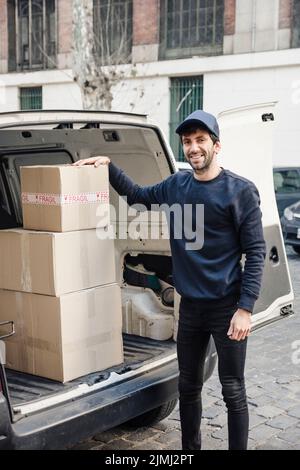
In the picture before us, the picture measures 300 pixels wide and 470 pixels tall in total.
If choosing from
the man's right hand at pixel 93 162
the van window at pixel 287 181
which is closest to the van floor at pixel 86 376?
the man's right hand at pixel 93 162

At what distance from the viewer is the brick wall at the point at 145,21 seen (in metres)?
19.3

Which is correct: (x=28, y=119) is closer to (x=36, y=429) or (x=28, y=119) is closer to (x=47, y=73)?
(x=36, y=429)

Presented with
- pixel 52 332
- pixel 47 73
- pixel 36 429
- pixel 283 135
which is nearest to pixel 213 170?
pixel 52 332

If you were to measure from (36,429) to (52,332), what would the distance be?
0.67m

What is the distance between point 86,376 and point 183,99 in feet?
55.2

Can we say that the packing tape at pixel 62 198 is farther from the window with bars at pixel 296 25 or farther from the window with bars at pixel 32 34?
the window with bars at pixel 32 34

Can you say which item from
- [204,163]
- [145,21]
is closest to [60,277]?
[204,163]

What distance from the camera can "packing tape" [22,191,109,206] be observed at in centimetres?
345

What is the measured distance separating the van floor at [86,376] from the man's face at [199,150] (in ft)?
4.20

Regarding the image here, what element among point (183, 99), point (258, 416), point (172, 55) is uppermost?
point (172, 55)

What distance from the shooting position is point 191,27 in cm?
1864

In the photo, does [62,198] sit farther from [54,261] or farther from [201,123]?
[201,123]

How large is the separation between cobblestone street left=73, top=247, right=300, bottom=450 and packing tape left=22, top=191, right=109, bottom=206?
157 cm

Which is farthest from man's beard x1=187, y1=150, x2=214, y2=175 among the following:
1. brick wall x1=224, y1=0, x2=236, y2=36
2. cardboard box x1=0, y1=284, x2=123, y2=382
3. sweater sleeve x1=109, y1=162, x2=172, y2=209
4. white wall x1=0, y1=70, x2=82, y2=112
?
white wall x1=0, y1=70, x2=82, y2=112
